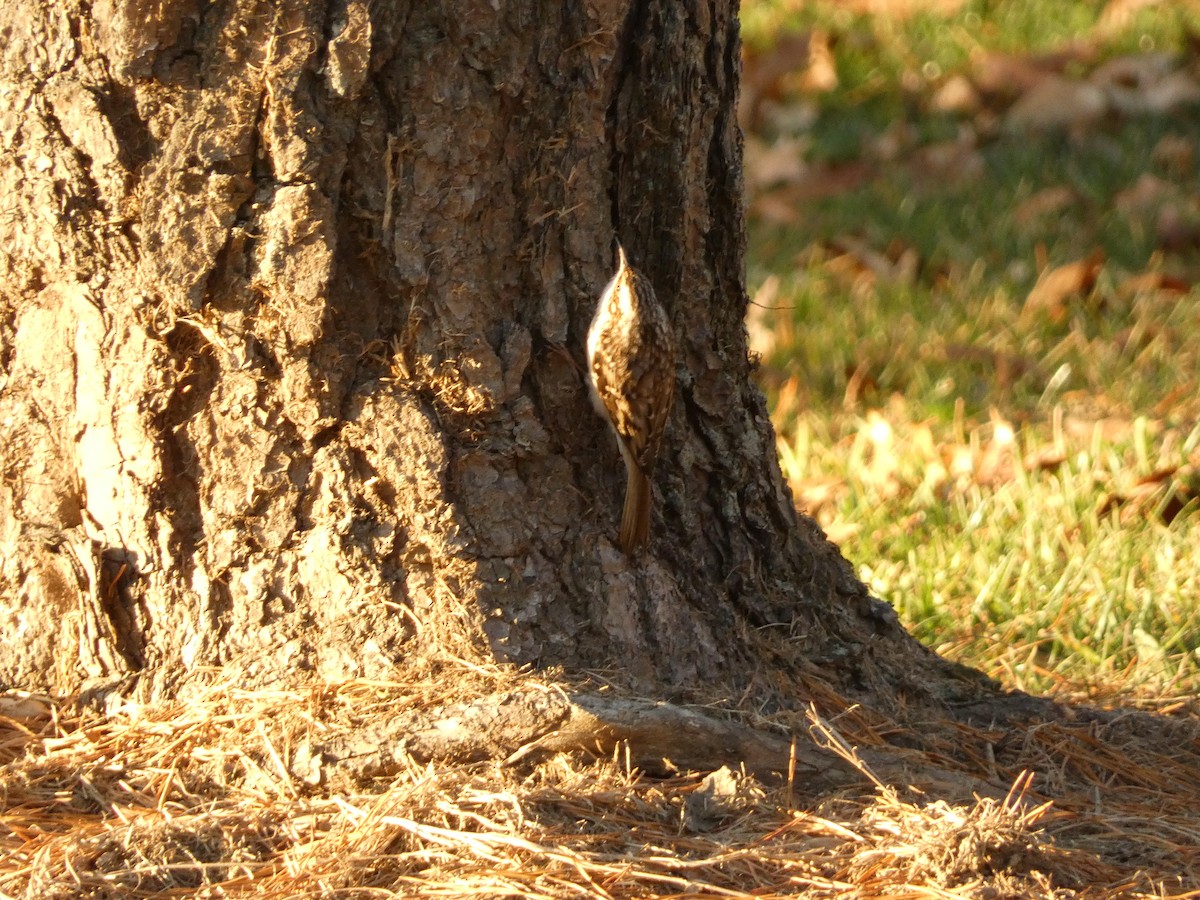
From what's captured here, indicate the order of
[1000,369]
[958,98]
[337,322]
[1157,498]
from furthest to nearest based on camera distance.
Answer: [958,98] → [1000,369] → [1157,498] → [337,322]

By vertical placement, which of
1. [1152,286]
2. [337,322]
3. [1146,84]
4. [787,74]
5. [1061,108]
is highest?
[787,74]

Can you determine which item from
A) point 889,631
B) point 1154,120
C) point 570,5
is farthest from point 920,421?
point 1154,120

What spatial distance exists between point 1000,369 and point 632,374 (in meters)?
3.36

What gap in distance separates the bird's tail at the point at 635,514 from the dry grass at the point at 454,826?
15.2 inches

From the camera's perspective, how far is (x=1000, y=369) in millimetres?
6109

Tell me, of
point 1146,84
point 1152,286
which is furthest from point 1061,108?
point 1152,286

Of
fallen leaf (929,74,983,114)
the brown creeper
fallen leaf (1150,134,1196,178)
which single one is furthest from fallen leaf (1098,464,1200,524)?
fallen leaf (929,74,983,114)

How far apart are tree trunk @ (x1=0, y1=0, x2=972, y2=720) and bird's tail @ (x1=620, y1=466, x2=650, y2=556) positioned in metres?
0.03

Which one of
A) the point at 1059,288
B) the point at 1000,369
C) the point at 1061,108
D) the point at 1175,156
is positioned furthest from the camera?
the point at 1061,108

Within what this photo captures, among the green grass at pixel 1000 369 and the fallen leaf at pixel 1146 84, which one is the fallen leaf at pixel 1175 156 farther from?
the fallen leaf at pixel 1146 84

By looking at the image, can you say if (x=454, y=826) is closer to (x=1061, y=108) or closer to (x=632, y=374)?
(x=632, y=374)

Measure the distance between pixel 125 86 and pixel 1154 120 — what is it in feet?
24.9

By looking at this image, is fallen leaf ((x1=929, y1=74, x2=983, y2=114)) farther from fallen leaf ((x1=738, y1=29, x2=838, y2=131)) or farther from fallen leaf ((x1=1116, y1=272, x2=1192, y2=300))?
fallen leaf ((x1=1116, y1=272, x2=1192, y2=300))

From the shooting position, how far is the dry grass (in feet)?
8.61
